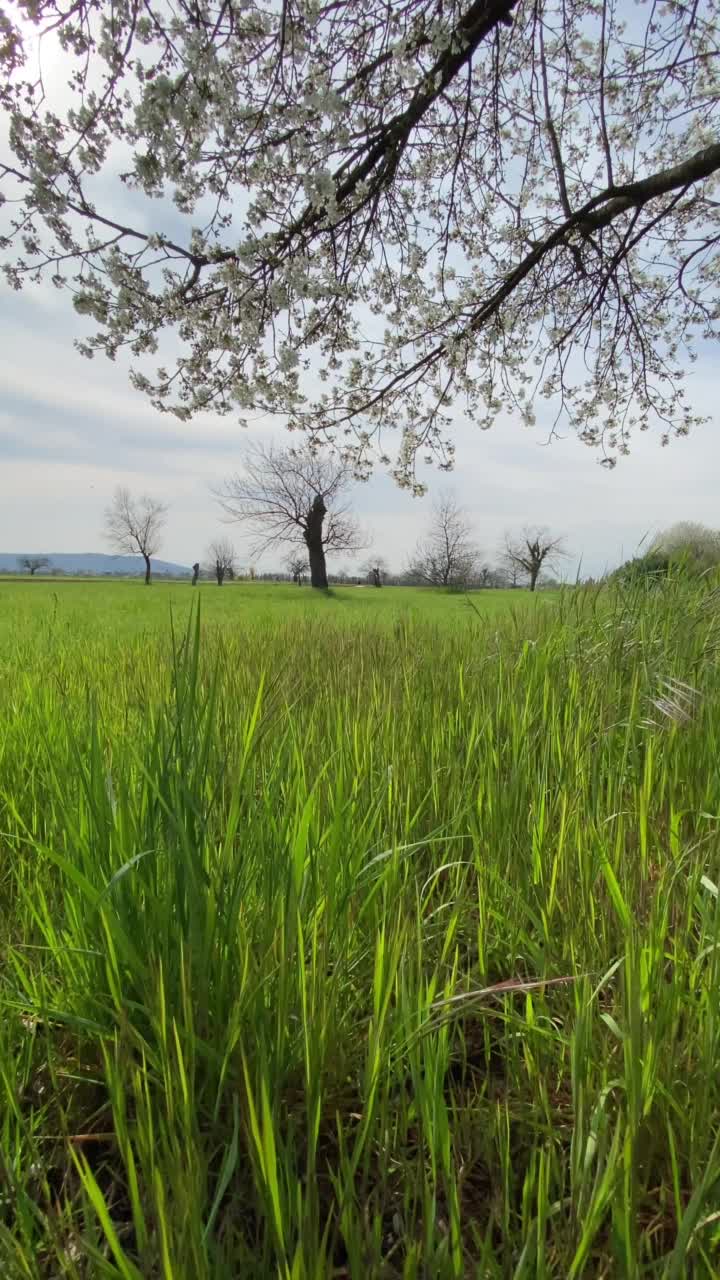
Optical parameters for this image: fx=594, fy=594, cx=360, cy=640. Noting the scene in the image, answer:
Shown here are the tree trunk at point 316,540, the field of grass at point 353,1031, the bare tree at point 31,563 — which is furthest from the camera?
the bare tree at point 31,563

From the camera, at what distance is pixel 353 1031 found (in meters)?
1.03

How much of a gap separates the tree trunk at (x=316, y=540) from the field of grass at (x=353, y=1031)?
131ft

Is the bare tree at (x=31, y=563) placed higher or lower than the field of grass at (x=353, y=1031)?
higher

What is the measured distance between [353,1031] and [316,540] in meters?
41.5

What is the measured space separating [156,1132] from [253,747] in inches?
26.9

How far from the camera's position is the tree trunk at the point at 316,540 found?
41250 mm

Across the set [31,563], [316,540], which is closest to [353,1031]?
[316,540]

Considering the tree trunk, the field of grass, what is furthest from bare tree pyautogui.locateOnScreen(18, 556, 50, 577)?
the field of grass

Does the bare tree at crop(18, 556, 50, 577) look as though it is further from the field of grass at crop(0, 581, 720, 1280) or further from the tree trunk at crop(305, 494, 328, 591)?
the field of grass at crop(0, 581, 720, 1280)

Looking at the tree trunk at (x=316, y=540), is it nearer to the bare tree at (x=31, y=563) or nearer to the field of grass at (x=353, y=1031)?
the field of grass at (x=353, y=1031)

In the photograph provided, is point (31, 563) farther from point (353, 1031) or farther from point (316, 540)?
point (353, 1031)

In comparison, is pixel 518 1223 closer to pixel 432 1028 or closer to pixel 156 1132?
Answer: pixel 432 1028

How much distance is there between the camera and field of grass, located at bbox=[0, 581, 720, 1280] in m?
0.68

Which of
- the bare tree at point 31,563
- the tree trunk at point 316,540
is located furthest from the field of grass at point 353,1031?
the bare tree at point 31,563
